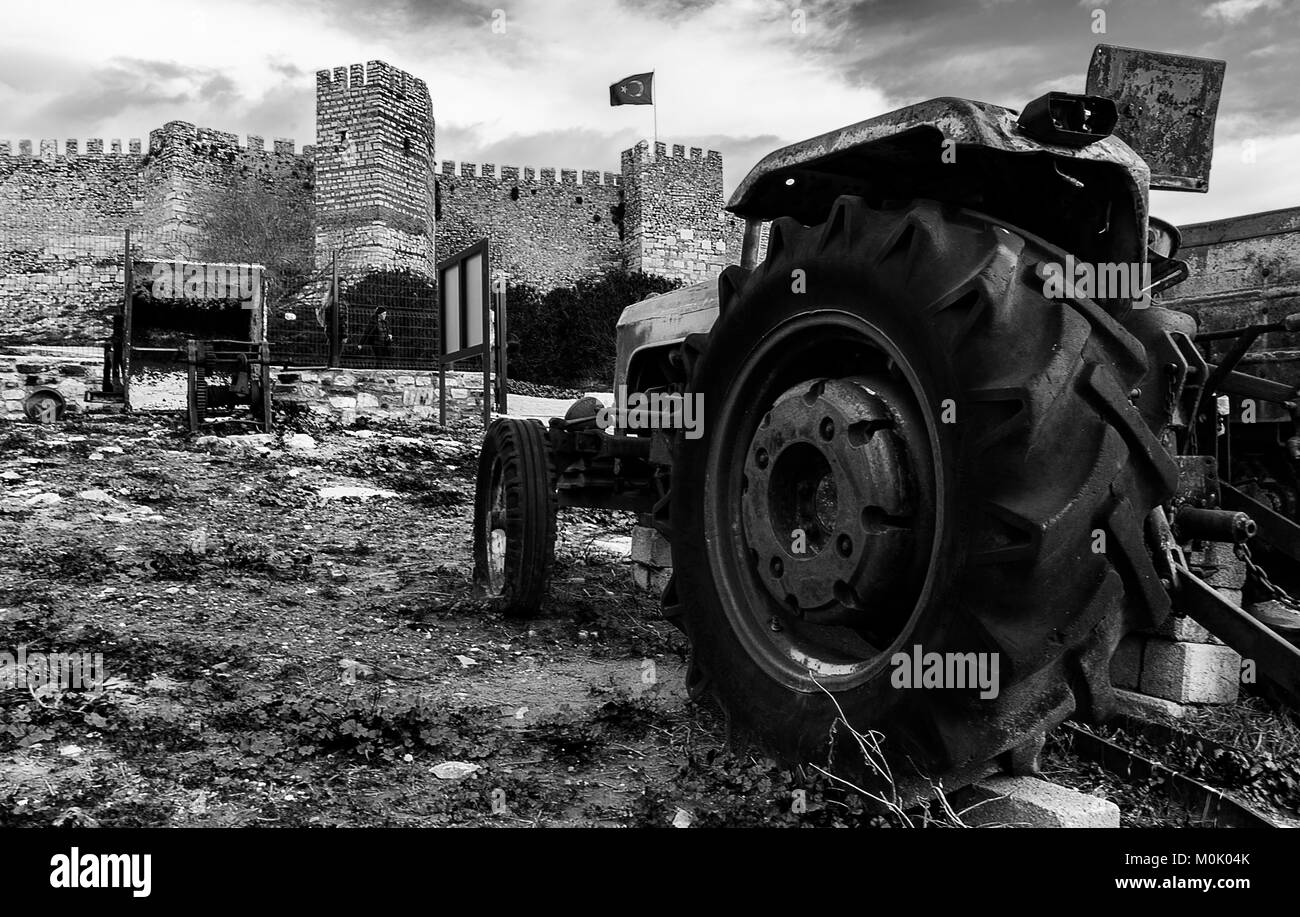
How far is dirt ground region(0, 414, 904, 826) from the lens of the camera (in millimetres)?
2137

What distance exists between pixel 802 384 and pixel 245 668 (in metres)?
2.32

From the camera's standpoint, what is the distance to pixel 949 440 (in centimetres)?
170

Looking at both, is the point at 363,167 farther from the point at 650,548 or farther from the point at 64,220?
the point at 650,548

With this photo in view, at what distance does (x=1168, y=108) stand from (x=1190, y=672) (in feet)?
5.56

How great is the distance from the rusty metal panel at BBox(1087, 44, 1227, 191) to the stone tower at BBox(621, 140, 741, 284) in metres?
32.3

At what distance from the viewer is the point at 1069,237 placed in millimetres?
2066

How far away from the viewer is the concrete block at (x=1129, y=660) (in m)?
2.31

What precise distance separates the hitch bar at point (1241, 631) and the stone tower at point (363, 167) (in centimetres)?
Answer: 2712

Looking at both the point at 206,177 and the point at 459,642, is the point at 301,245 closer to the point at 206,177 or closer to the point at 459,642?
the point at 206,177

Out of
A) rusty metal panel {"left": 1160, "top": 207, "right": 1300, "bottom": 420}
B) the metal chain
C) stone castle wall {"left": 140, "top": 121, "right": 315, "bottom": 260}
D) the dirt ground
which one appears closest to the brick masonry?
the dirt ground

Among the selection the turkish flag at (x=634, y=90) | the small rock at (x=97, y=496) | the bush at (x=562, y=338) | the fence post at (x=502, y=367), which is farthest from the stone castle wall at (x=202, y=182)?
the small rock at (x=97, y=496)

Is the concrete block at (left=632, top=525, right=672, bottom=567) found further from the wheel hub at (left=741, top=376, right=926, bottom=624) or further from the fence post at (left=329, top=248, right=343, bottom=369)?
the fence post at (left=329, top=248, right=343, bottom=369)

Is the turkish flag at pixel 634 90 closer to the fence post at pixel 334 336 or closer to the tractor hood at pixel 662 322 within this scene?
the fence post at pixel 334 336

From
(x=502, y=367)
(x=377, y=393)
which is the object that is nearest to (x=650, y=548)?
(x=502, y=367)
